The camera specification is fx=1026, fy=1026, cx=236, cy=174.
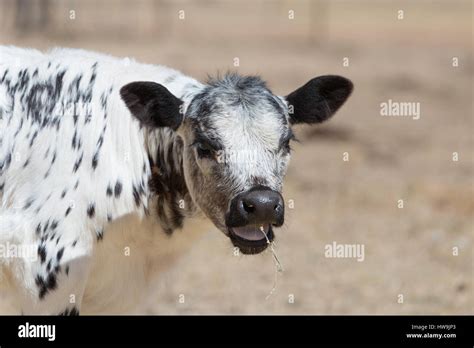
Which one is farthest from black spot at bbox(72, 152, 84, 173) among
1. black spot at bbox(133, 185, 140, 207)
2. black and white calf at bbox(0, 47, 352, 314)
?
black spot at bbox(133, 185, 140, 207)

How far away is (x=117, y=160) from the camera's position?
550 centimetres

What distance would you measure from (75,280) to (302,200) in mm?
6213

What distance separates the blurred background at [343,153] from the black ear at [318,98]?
1.11 m

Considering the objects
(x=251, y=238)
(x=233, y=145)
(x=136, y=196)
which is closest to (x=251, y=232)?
(x=251, y=238)

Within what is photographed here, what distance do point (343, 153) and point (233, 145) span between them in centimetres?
864

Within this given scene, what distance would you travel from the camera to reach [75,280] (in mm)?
5320

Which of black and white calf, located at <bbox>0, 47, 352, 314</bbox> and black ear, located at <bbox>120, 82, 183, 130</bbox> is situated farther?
black ear, located at <bbox>120, 82, 183, 130</bbox>

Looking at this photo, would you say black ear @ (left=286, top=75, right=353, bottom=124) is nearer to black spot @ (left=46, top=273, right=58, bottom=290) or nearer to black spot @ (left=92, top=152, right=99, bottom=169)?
black spot @ (left=92, top=152, right=99, bottom=169)

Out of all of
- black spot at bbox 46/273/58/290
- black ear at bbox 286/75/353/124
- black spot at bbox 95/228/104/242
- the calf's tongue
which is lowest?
black spot at bbox 46/273/58/290

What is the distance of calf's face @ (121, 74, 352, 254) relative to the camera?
5117mm

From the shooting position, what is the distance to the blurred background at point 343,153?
8.52 m

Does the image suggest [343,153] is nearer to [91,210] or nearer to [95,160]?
[95,160]

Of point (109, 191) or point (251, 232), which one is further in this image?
point (109, 191)

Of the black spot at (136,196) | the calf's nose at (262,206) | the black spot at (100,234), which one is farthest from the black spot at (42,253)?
the calf's nose at (262,206)
